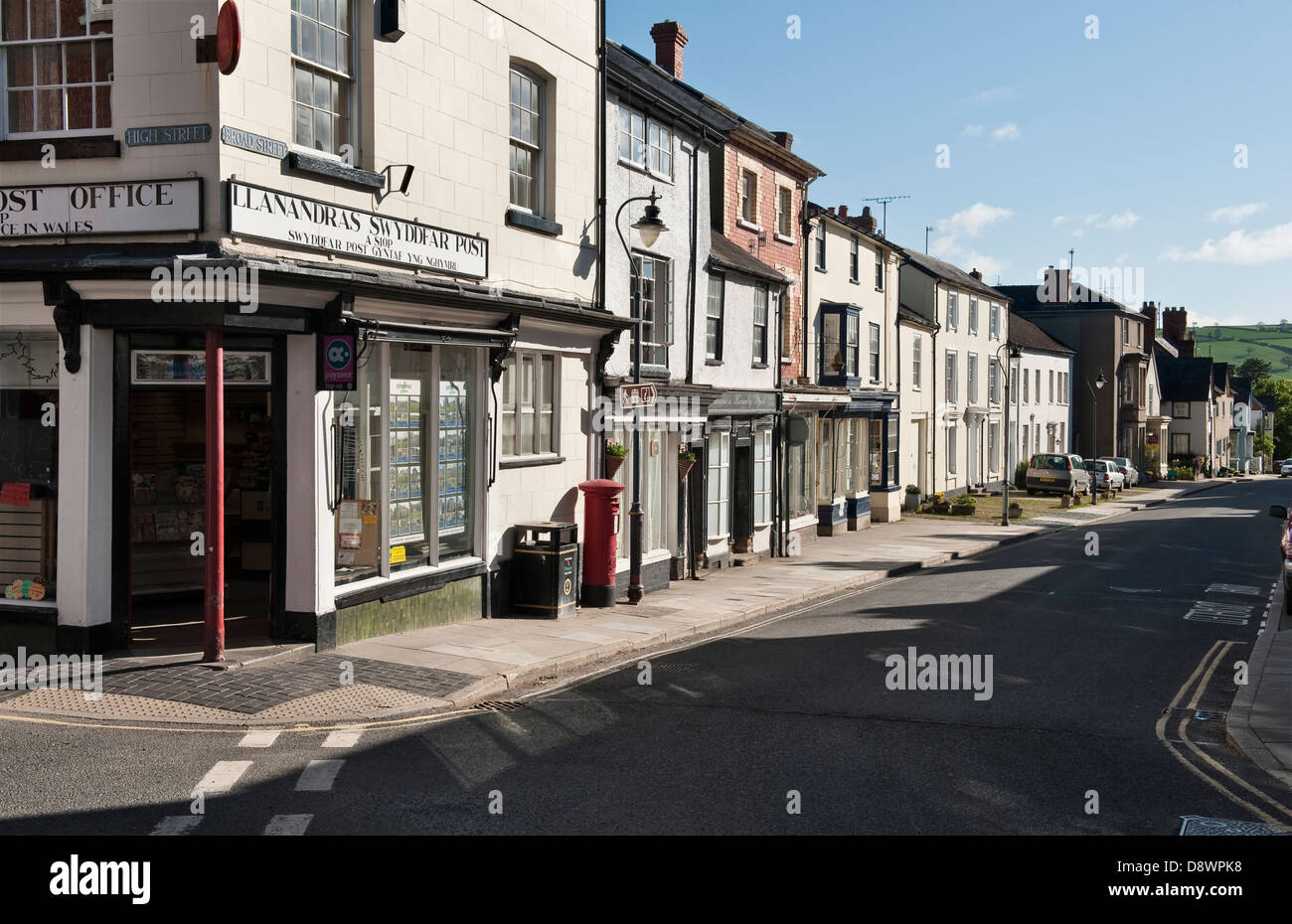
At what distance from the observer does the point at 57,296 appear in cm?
1059

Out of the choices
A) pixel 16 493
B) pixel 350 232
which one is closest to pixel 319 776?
pixel 16 493

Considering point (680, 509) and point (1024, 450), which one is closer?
point (680, 509)

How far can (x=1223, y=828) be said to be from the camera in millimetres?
7309

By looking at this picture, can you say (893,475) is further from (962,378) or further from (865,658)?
(865,658)

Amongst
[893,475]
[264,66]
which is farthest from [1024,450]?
[264,66]

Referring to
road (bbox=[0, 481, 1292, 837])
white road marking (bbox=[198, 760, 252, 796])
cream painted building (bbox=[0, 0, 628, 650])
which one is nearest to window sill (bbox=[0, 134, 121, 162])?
cream painted building (bbox=[0, 0, 628, 650])

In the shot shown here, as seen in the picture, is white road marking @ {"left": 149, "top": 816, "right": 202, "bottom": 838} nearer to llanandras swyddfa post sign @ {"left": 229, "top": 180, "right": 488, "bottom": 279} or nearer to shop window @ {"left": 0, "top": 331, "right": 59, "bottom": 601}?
shop window @ {"left": 0, "top": 331, "right": 59, "bottom": 601}

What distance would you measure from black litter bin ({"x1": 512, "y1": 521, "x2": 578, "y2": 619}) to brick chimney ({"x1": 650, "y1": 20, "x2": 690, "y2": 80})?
1484 centimetres

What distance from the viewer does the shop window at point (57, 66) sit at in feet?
36.0

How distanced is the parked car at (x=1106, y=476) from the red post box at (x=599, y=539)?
42.4 meters

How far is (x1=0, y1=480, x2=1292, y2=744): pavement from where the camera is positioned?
9602 mm

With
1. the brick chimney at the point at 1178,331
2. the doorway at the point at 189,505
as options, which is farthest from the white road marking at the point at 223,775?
the brick chimney at the point at 1178,331

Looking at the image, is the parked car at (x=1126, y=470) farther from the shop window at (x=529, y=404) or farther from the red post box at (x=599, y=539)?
the shop window at (x=529, y=404)
